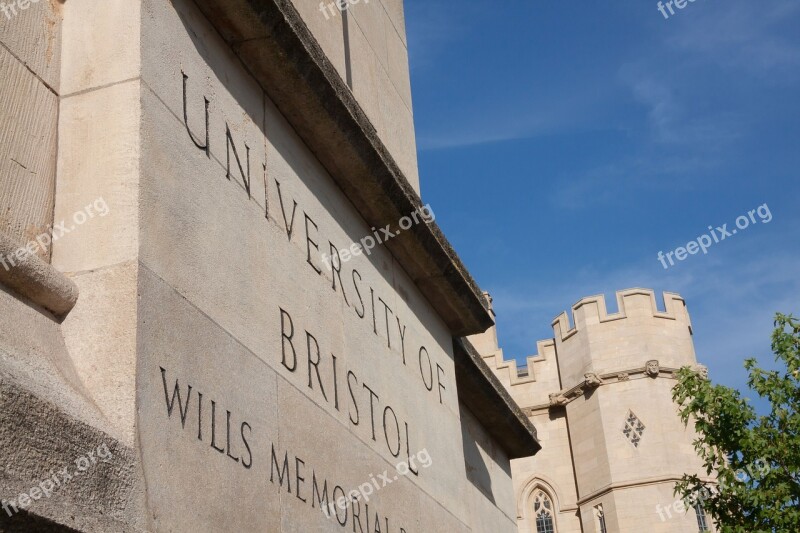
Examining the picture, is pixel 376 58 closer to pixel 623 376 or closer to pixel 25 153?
pixel 25 153

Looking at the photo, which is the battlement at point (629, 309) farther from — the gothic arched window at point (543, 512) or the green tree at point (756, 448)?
the green tree at point (756, 448)

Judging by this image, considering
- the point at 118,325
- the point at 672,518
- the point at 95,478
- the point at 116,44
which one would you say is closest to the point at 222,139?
the point at 116,44

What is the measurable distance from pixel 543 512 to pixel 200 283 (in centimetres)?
3921

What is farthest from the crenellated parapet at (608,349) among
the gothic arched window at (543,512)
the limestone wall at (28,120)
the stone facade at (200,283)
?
the limestone wall at (28,120)

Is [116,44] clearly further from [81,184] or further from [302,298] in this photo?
[302,298]

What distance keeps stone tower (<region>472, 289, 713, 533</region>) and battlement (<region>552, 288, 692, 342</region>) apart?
0.12 ft

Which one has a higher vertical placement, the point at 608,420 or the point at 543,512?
the point at 608,420

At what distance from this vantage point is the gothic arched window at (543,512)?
140 ft

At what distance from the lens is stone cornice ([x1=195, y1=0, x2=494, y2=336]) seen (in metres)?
6.48

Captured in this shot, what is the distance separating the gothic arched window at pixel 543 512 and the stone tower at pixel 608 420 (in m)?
0.04

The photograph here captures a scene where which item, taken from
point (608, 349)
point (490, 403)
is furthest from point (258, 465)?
point (608, 349)

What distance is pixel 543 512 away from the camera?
4303 centimetres

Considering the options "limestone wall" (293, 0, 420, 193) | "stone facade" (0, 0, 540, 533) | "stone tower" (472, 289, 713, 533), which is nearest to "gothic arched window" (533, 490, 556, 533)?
"stone tower" (472, 289, 713, 533)

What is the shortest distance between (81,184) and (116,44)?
28.2 inches
